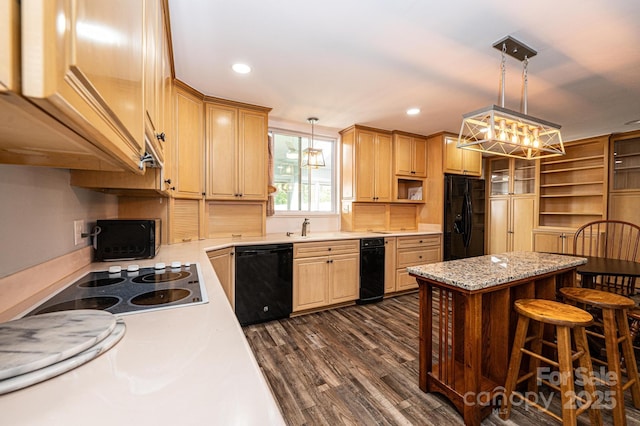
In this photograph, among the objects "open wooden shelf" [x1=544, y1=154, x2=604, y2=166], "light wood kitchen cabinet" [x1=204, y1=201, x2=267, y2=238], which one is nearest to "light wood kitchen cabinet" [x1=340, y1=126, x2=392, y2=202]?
"light wood kitchen cabinet" [x1=204, y1=201, x2=267, y2=238]

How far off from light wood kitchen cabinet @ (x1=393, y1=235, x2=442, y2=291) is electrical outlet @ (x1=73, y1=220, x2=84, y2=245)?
338cm

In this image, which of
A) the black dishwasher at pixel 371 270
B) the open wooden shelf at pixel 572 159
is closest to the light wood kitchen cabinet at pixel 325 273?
the black dishwasher at pixel 371 270

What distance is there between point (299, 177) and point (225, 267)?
1.85 m

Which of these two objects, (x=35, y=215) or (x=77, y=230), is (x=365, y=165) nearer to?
(x=77, y=230)

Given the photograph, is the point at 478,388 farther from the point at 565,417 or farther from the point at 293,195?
the point at 293,195

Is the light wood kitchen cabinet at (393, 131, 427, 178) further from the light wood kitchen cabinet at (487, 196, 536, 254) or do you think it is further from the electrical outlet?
the electrical outlet

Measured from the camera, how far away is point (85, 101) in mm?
416

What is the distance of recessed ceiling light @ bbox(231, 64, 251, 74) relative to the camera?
7.78ft

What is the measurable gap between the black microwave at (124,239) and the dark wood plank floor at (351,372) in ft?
4.17

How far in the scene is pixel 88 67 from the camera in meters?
0.42

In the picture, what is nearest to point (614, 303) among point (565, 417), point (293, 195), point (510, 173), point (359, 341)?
point (565, 417)

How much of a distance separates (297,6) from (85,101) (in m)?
1.68

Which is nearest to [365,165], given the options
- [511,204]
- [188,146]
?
[188,146]

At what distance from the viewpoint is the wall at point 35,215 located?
0.98 m
